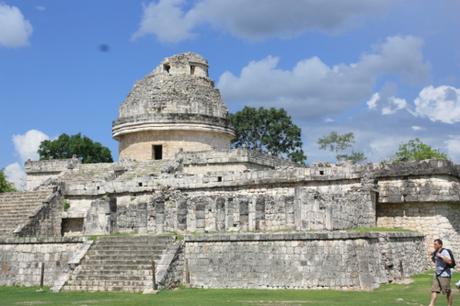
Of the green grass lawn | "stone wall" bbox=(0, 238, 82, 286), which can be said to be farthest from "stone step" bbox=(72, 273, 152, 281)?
"stone wall" bbox=(0, 238, 82, 286)

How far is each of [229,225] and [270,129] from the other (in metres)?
38.3

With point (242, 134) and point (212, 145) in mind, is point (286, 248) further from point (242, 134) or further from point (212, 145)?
point (242, 134)

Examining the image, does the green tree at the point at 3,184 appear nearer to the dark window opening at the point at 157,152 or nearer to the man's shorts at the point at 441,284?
the dark window opening at the point at 157,152

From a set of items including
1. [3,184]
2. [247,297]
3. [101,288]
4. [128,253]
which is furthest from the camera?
[3,184]

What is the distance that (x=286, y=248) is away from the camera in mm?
19578

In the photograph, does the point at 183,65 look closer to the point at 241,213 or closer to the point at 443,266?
the point at 241,213

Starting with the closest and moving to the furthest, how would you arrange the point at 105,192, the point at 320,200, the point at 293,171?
the point at 320,200 → the point at 293,171 → the point at 105,192

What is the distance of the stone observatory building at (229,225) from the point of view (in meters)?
19.5

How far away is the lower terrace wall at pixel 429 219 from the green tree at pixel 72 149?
1612 inches

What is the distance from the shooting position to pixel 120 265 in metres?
20.6

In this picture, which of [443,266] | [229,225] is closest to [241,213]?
[229,225]

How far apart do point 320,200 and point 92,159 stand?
43956 mm

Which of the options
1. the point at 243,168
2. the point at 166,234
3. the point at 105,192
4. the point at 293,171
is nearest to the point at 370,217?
the point at 293,171

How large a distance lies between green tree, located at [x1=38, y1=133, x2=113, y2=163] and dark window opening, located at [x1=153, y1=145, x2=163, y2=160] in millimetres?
26732
